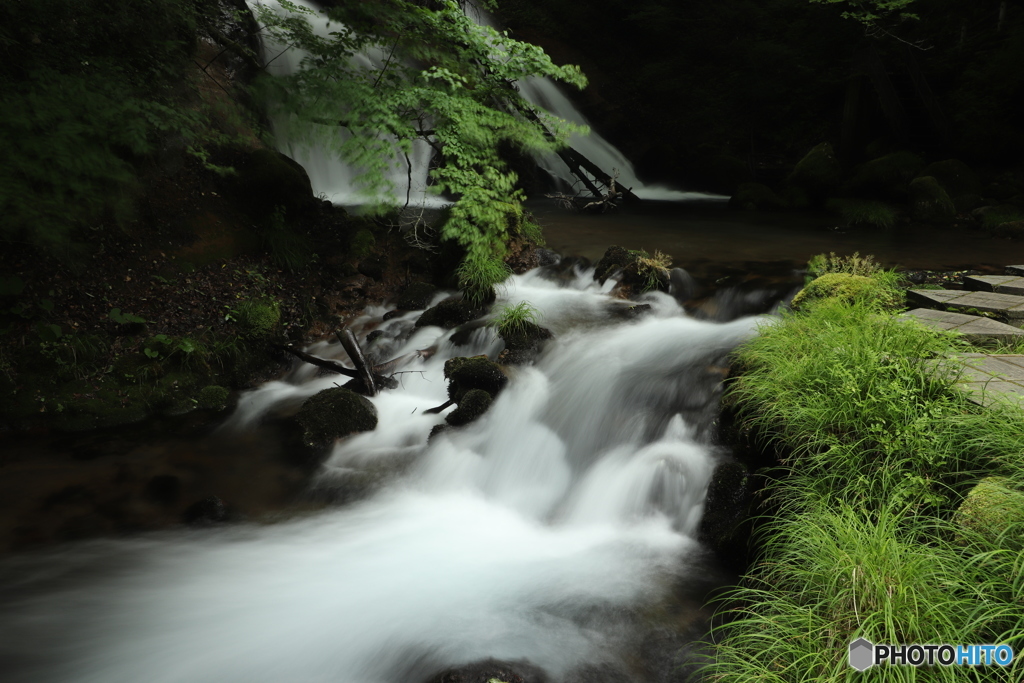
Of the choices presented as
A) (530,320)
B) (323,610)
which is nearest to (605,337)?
(530,320)

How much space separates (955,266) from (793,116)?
11.6m

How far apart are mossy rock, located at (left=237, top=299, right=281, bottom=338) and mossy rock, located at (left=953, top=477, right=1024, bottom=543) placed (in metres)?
6.99

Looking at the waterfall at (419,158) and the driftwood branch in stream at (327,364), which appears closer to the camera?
the driftwood branch in stream at (327,364)

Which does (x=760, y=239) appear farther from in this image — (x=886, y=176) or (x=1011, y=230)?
(x=886, y=176)

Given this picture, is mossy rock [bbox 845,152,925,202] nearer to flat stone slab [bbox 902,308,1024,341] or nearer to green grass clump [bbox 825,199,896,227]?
green grass clump [bbox 825,199,896,227]

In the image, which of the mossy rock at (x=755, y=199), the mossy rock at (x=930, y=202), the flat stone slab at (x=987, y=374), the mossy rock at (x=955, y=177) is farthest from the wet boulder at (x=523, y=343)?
the mossy rock at (x=955, y=177)

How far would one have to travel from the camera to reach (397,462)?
5688mm

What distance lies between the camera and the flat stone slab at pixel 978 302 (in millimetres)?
4984

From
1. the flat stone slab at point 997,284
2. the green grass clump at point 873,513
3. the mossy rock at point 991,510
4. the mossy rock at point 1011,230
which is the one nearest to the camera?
the green grass clump at point 873,513

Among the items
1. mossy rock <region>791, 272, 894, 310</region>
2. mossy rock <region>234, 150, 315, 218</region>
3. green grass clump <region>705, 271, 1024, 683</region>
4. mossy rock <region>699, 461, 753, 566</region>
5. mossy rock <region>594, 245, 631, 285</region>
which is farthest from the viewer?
mossy rock <region>234, 150, 315, 218</region>

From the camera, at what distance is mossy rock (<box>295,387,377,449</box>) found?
5.96 meters

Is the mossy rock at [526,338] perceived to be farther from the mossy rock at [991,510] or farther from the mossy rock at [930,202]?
the mossy rock at [930,202]

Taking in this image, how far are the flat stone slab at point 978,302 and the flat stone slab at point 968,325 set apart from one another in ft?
0.72
